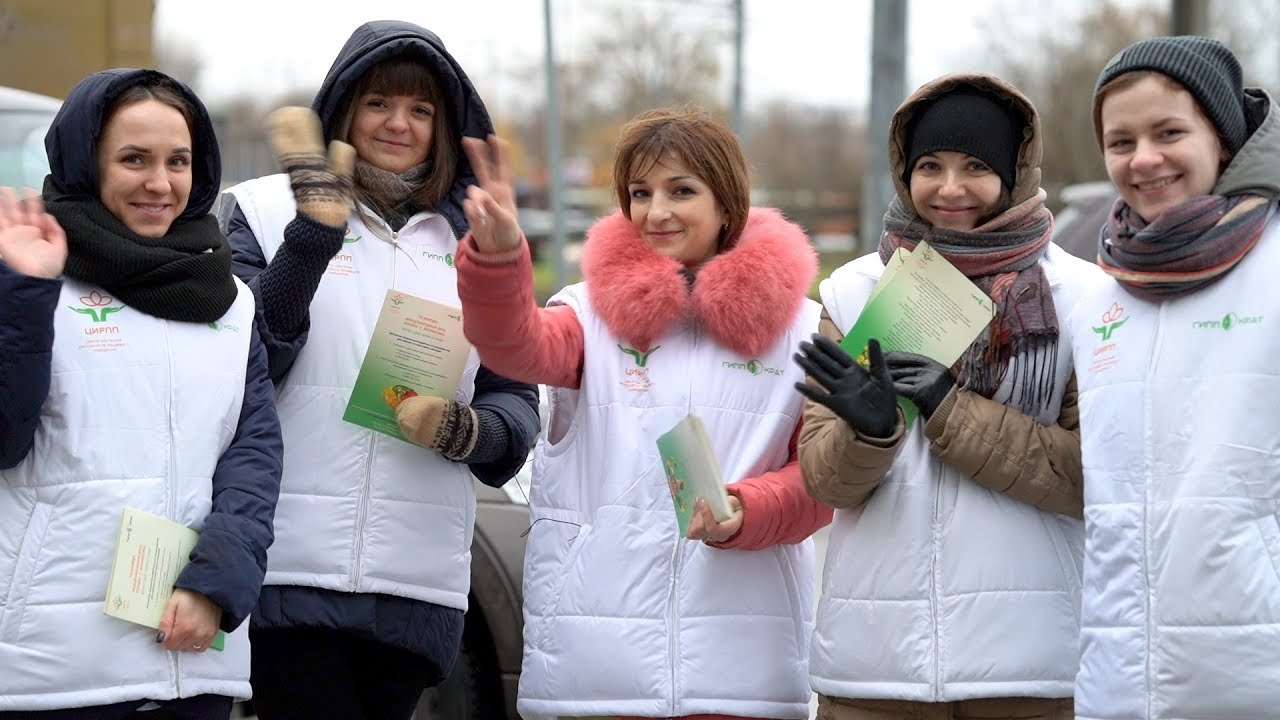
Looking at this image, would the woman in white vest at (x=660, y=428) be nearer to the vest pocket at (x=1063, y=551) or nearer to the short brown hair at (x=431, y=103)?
the short brown hair at (x=431, y=103)

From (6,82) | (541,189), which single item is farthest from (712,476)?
(541,189)

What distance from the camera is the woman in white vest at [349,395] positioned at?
3.72 meters

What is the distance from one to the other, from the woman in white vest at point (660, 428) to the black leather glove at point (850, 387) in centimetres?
35

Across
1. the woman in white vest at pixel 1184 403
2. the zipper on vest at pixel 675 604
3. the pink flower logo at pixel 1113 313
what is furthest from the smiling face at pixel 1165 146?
the zipper on vest at pixel 675 604

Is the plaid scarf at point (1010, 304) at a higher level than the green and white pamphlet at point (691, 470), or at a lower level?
higher

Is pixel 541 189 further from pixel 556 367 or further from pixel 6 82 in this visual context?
pixel 556 367

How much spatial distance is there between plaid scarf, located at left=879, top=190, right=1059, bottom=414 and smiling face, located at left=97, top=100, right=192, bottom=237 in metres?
1.66

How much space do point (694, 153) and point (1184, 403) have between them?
129cm

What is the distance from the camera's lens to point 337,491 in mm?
3777

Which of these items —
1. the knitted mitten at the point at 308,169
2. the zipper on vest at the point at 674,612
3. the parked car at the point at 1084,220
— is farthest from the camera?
the parked car at the point at 1084,220

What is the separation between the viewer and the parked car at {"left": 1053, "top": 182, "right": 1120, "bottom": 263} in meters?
7.84

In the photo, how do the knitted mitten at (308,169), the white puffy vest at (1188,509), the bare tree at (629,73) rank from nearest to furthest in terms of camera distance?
the white puffy vest at (1188,509), the knitted mitten at (308,169), the bare tree at (629,73)

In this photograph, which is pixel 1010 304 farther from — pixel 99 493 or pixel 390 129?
pixel 99 493

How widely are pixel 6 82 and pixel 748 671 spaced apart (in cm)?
623
